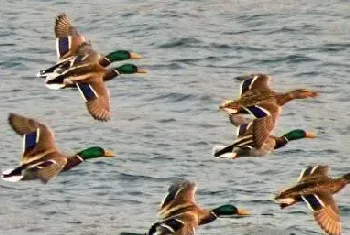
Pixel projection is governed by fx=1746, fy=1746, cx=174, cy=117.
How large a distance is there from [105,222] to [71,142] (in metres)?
3.38

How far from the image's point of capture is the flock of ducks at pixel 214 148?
62.3 ft

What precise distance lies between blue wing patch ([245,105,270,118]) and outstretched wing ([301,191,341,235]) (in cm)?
140

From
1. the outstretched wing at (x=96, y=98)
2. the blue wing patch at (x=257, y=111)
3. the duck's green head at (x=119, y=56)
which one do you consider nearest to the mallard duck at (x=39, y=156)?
the outstretched wing at (x=96, y=98)

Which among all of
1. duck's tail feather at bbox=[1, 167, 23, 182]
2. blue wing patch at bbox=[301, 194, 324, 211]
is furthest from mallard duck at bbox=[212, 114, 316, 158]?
duck's tail feather at bbox=[1, 167, 23, 182]

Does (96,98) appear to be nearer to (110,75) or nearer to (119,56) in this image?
(110,75)

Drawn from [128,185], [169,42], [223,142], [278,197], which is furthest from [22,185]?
[169,42]

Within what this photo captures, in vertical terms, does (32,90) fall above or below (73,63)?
below

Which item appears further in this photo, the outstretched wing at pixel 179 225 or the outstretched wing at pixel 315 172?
the outstretched wing at pixel 315 172

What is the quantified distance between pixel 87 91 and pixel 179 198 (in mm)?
1840

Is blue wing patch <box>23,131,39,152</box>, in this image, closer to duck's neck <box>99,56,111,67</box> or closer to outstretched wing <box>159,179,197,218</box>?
duck's neck <box>99,56,111,67</box>

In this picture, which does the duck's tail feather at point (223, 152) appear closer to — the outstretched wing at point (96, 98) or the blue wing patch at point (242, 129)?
the blue wing patch at point (242, 129)

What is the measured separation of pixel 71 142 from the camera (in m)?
24.5

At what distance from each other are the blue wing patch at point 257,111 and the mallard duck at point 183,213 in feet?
4.29

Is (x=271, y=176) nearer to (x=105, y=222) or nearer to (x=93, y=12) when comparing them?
(x=105, y=222)
